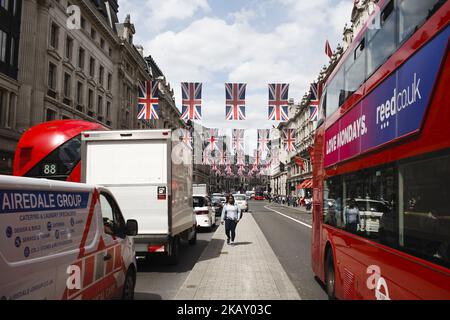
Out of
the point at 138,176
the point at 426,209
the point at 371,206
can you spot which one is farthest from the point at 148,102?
the point at 426,209

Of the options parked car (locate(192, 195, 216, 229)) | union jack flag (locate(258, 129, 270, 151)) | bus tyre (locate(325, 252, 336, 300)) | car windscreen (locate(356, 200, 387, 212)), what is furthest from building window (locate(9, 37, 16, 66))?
car windscreen (locate(356, 200, 387, 212))

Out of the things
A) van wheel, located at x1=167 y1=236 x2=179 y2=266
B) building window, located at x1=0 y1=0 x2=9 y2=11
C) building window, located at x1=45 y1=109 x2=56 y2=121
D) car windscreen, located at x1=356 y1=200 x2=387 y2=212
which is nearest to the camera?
car windscreen, located at x1=356 y1=200 x2=387 y2=212

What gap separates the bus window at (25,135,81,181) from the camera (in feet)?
37.7

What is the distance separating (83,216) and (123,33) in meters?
48.2

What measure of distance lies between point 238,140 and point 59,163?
1132 inches

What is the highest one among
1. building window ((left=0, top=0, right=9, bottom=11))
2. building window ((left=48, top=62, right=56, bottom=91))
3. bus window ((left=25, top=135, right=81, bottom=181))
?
building window ((left=0, top=0, right=9, bottom=11))

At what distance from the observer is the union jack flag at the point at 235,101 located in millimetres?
22750

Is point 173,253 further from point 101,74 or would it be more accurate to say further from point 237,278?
point 101,74

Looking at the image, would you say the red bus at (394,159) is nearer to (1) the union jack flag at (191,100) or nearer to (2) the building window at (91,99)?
(1) the union jack flag at (191,100)

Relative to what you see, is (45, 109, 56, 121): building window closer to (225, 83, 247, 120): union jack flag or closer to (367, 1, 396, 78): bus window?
(225, 83, 247, 120): union jack flag

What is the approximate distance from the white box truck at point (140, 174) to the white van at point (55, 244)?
11.8ft

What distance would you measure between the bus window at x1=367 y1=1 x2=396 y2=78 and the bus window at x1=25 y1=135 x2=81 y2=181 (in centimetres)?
912

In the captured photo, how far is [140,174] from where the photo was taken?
915 cm

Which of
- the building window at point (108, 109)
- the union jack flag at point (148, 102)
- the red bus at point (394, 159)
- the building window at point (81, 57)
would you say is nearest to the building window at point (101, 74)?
the building window at point (108, 109)
